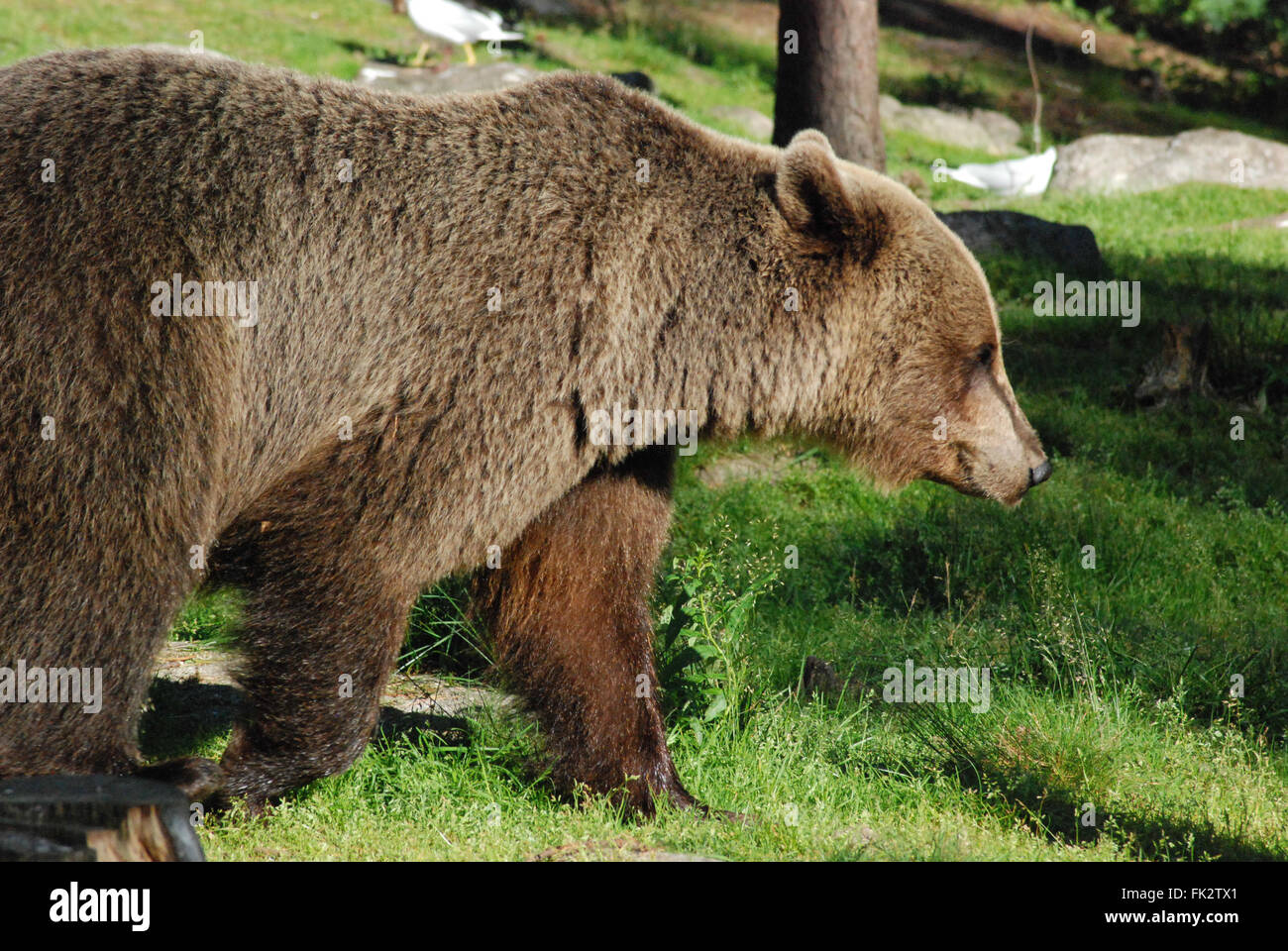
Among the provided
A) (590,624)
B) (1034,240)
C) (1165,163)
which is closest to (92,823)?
(590,624)

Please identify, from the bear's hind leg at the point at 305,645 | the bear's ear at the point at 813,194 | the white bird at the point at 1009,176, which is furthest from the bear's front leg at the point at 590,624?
the white bird at the point at 1009,176

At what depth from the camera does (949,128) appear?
18.2 metres

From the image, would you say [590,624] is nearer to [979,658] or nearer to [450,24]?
[979,658]

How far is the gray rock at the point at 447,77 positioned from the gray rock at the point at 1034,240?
271 inches

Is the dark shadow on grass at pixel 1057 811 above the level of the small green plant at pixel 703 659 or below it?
below

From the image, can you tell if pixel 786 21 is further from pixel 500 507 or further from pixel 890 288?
pixel 500 507

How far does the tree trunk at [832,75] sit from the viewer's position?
406 inches

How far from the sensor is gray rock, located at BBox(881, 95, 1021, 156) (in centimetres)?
1784

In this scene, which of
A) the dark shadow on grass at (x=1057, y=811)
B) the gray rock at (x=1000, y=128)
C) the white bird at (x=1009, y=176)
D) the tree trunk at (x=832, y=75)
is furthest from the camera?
the gray rock at (x=1000, y=128)

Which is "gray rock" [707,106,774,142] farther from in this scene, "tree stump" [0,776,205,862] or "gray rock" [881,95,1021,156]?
"tree stump" [0,776,205,862]

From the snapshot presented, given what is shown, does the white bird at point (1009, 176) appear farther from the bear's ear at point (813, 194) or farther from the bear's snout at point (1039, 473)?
the bear's ear at point (813, 194)

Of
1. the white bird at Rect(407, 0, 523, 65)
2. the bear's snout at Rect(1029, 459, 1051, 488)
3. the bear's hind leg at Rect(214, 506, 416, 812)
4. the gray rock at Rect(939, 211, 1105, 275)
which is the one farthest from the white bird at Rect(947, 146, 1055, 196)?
the bear's hind leg at Rect(214, 506, 416, 812)

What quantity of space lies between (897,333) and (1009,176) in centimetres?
1039

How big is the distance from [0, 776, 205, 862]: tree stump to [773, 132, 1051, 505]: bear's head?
254 centimetres
